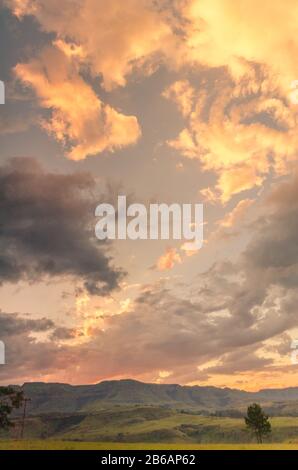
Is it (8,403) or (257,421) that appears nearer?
(8,403)

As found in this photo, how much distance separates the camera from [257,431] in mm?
165250

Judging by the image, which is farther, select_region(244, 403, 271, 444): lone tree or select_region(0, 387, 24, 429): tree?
select_region(244, 403, 271, 444): lone tree

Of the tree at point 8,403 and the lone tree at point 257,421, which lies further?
the lone tree at point 257,421

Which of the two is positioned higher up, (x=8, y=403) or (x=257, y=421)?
(x=8, y=403)
